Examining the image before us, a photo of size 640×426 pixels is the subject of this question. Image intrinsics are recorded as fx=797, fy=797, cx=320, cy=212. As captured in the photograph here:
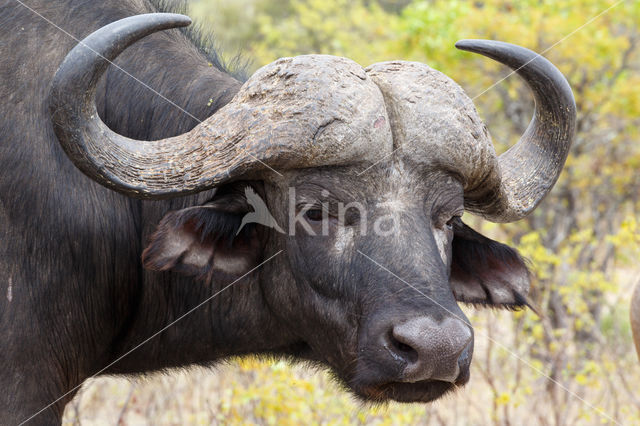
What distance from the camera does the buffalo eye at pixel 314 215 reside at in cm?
374

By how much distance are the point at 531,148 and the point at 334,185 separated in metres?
1.34

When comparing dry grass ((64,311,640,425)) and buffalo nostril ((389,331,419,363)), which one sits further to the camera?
dry grass ((64,311,640,425))

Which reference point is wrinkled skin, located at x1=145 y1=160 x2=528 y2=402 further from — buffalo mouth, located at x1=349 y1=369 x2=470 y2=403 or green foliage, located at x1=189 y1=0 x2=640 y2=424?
green foliage, located at x1=189 y1=0 x2=640 y2=424

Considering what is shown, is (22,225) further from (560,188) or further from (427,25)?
(560,188)

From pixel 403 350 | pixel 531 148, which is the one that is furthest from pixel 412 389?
pixel 531 148

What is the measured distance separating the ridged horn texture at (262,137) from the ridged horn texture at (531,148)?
0.73 meters

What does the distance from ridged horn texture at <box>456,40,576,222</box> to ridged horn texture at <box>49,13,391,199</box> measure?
732 mm

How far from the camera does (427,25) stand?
10398 mm

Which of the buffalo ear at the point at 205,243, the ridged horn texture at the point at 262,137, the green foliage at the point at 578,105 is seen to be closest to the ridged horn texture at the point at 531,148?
the ridged horn texture at the point at 262,137

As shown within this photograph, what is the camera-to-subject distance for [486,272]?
4.52m

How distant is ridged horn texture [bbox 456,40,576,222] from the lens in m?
3.97

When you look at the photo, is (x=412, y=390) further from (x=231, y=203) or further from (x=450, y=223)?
(x=231, y=203)

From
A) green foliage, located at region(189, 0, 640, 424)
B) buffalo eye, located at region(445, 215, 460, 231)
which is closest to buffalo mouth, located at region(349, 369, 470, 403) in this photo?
buffalo eye, located at region(445, 215, 460, 231)

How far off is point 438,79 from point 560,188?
7603mm
